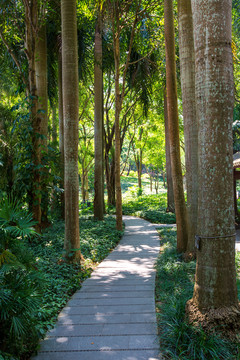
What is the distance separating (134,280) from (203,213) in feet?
8.95

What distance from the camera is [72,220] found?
631 centimetres

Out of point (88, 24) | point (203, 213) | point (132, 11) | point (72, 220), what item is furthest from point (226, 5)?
point (88, 24)

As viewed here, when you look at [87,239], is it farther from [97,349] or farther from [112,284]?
[97,349]

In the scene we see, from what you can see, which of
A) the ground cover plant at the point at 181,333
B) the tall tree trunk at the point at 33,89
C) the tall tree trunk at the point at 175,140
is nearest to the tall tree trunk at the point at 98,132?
the tall tree trunk at the point at 33,89

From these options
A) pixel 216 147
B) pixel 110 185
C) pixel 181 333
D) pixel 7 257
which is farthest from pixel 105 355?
pixel 110 185

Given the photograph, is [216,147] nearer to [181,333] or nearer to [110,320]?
[181,333]

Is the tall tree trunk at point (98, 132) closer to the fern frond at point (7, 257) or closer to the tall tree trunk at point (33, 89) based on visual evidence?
the tall tree trunk at point (33, 89)

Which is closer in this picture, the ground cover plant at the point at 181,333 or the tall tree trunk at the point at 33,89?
the ground cover plant at the point at 181,333

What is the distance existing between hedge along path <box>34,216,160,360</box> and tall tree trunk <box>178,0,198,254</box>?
177 centimetres

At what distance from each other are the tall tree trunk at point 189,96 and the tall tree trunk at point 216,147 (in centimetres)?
277

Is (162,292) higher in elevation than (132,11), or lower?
lower

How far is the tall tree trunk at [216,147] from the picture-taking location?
320 cm

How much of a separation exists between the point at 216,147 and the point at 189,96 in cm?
319

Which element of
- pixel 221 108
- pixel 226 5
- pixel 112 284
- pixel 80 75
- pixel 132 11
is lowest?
pixel 112 284
